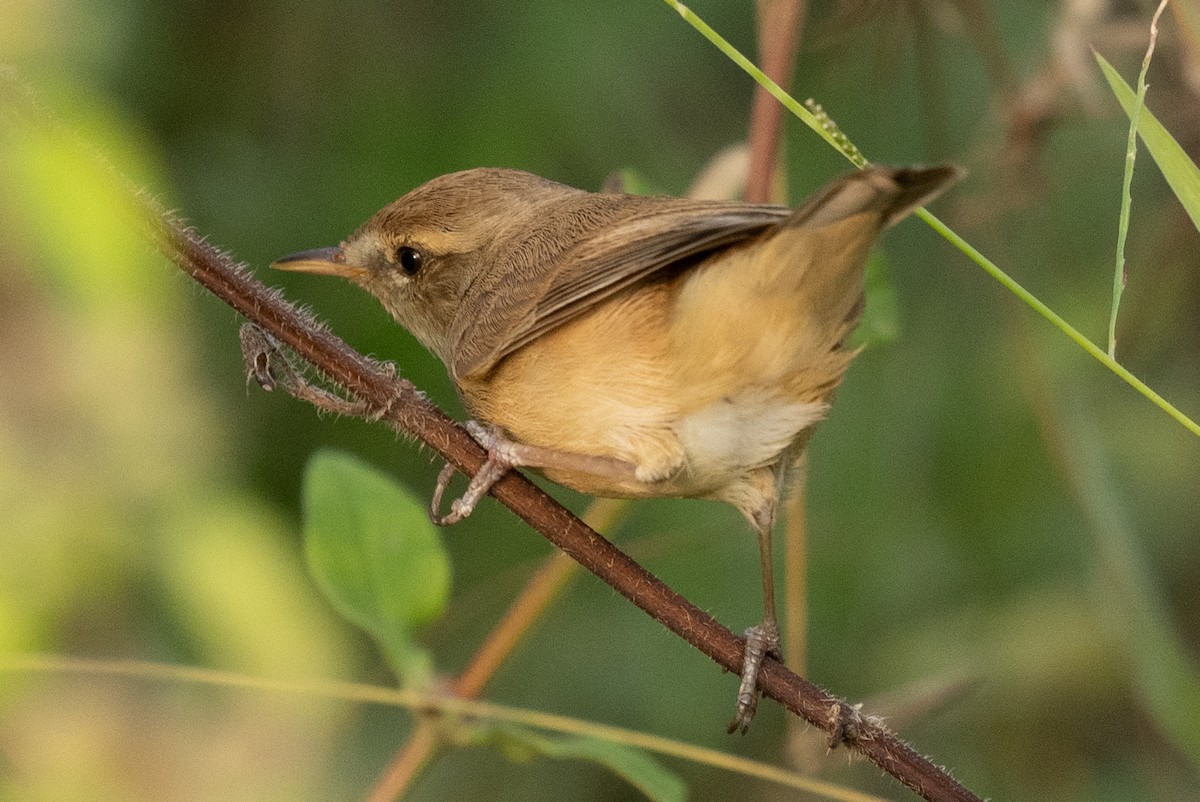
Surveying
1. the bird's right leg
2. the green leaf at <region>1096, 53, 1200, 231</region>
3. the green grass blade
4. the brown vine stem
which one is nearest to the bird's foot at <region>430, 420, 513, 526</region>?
the bird's right leg

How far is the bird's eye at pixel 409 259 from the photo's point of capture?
3786 mm

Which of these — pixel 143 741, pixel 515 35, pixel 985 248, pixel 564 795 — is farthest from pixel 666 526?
pixel 143 741

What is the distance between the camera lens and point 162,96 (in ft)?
16.4

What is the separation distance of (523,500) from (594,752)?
1.77 feet

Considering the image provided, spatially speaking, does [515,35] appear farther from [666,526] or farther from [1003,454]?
[1003,454]

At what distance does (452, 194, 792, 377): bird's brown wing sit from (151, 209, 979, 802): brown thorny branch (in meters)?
0.42

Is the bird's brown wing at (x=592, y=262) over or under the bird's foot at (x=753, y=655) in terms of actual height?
over

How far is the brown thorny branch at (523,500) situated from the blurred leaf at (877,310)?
969mm

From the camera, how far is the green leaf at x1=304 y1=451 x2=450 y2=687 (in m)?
3.08

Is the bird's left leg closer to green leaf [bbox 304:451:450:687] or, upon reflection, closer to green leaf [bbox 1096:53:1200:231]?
green leaf [bbox 304:451:450:687]

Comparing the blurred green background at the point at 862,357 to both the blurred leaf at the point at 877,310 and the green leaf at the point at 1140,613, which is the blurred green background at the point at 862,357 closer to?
the green leaf at the point at 1140,613

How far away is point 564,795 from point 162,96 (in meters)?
2.68

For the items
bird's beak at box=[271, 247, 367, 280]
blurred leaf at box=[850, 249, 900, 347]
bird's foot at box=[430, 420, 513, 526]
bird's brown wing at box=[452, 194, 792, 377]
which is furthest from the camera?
bird's beak at box=[271, 247, 367, 280]

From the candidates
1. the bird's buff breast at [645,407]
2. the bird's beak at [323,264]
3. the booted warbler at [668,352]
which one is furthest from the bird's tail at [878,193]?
the bird's beak at [323,264]
